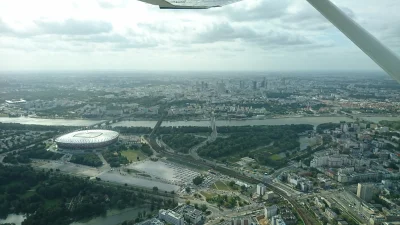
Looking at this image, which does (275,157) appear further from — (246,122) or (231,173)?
(246,122)

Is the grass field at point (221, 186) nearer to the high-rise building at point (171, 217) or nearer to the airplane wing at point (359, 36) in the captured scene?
the high-rise building at point (171, 217)

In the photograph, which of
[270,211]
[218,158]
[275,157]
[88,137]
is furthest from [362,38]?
[88,137]

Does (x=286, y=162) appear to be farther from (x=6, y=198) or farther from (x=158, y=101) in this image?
(x=158, y=101)

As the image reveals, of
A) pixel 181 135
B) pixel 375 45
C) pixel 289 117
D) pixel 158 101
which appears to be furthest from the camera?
pixel 158 101

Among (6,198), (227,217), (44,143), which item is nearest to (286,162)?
(227,217)

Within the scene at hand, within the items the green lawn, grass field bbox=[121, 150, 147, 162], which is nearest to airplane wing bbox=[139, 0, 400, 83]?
the green lawn

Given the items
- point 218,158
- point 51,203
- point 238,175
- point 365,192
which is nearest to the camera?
point 51,203

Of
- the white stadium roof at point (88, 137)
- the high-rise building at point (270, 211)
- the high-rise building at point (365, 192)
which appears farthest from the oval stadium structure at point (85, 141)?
the high-rise building at point (365, 192)
